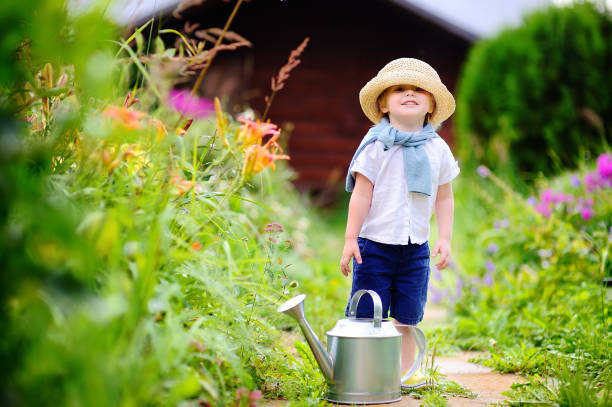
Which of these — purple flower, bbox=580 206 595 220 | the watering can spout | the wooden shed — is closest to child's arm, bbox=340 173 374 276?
the watering can spout

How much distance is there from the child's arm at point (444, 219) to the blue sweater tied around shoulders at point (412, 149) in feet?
0.55

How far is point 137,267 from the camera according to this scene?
1361mm

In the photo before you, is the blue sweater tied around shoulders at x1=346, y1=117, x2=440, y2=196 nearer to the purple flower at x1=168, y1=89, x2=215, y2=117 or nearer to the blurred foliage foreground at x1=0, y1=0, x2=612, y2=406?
the blurred foliage foreground at x1=0, y1=0, x2=612, y2=406

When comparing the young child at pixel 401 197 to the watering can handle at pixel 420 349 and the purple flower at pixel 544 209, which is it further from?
the purple flower at pixel 544 209

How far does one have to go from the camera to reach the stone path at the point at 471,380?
6.53 ft

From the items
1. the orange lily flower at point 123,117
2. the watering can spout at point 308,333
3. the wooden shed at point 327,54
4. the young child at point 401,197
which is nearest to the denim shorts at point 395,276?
the young child at point 401,197

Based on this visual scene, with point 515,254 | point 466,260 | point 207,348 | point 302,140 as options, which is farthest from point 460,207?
point 207,348

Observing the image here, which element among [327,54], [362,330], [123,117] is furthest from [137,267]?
[327,54]

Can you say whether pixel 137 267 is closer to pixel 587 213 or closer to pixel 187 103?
pixel 187 103

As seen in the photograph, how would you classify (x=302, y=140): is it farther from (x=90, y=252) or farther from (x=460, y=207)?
(x=90, y=252)

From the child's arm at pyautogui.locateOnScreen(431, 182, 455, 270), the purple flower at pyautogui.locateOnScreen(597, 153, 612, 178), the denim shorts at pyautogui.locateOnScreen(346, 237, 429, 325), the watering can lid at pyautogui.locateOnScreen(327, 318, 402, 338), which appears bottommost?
the watering can lid at pyautogui.locateOnScreen(327, 318, 402, 338)

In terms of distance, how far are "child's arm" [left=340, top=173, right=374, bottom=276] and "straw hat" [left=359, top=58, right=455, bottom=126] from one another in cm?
33

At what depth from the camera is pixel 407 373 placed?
214 cm

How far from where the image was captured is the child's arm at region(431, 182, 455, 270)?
7.72 feet
